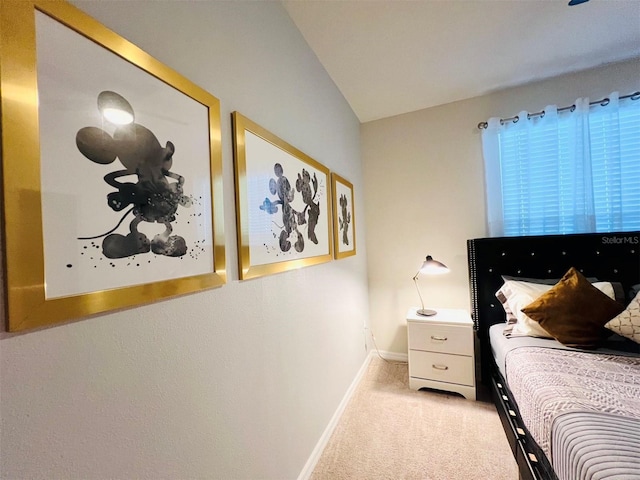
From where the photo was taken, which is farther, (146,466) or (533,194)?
(533,194)

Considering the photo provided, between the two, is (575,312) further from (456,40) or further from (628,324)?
(456,40)

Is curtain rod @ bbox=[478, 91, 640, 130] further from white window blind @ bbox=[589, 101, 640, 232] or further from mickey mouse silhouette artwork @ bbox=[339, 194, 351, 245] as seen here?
mickey mouse silhouette artwork @ bbox=[339, 194, 351, 245]

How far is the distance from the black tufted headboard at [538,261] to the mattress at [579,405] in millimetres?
614

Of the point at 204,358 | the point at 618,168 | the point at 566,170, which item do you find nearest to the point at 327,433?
the point at 204,358

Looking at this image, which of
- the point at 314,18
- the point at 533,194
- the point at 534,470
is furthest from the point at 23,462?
the point at 533,194

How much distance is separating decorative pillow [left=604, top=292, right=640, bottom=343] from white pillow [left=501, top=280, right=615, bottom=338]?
8.5 inches

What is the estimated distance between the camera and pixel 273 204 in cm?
126

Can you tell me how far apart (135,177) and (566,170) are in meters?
2.93

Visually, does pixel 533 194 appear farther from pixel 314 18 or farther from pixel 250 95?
pixel 250 95

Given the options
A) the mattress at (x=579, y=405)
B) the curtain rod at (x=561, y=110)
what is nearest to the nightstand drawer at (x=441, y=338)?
the mattress at (x=579, y=405)

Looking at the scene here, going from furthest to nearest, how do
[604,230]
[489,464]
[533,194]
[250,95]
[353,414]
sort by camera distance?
1. [533,194]
2. [604,230]
3. [353,414]
4. [489,464]
5. [250,95]

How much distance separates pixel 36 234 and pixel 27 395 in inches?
12.1

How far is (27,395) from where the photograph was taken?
50 centimetres

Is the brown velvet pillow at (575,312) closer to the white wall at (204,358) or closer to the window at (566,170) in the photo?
the window at (566,170)
